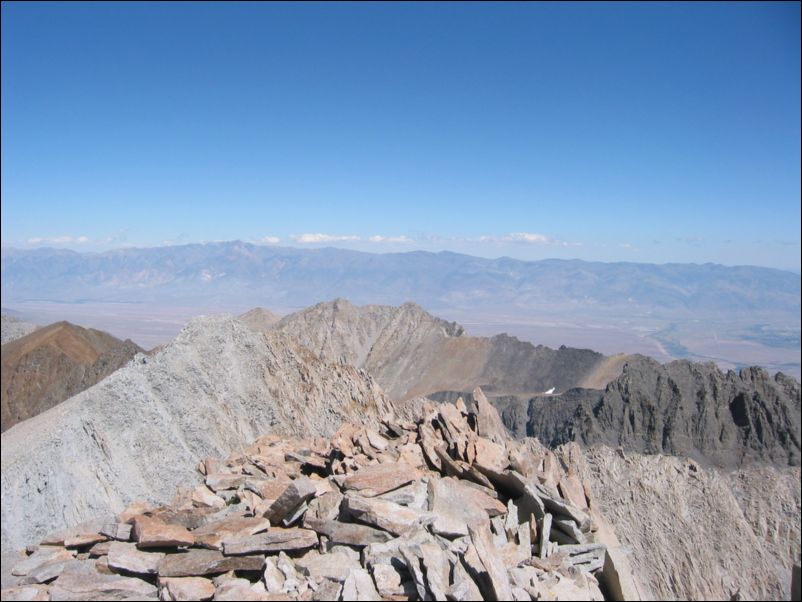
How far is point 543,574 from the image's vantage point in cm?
927

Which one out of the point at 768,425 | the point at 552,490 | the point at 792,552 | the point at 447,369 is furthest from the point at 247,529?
the point at 447,369

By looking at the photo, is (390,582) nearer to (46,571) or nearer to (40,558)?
(46,571)

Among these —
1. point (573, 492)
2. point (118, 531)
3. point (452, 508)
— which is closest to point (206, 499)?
point (118, 531)

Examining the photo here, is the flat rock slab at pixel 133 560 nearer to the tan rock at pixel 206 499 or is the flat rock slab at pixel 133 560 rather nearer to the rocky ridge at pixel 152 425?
the tan rock at pixel 206 499

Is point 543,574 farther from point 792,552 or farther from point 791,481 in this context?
point 791,481

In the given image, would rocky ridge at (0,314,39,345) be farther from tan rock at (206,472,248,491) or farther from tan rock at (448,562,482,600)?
tan rock at (448,562,482,600)

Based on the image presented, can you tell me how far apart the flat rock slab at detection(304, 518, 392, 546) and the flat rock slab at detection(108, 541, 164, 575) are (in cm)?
265

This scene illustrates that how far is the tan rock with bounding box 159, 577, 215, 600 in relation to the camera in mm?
8867

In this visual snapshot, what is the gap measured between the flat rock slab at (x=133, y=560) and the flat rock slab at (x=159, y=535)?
171 mm

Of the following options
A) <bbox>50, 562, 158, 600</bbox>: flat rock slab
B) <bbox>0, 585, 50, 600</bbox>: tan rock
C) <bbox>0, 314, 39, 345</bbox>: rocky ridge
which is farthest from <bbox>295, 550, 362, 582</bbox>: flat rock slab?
<bbox>0, 314, 39, 345</bbox>: rocky ridge

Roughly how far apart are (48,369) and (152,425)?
3197cm

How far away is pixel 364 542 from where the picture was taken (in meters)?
9.79

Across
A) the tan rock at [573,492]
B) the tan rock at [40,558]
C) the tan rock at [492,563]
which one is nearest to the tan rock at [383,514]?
the tan rock at [492,563]

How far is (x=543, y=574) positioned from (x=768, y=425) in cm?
4710
